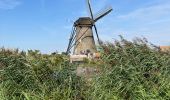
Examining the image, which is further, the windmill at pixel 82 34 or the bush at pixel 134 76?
the windmill at pixel 82 34

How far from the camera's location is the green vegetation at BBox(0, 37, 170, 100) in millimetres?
7738

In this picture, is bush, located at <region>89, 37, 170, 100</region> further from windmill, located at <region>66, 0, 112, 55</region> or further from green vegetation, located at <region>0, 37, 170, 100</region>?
windmill, located at <region>66, 0, 112, 55</region>

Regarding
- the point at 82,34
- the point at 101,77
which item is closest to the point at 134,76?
the point at 101,77

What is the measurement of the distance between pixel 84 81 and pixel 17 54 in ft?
6.43

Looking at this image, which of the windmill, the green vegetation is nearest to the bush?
the green vegetation

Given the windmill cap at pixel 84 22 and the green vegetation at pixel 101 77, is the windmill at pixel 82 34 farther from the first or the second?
the green vegetation at pixel 101 77

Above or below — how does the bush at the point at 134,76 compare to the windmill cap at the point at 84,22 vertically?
below

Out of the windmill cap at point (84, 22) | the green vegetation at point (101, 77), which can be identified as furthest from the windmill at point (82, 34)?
the green vegetation at point (101, 77)

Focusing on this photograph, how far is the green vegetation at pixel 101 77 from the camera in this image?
25.4 ft

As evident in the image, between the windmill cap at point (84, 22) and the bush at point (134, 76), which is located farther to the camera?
the windmill cap at point (84, 22)

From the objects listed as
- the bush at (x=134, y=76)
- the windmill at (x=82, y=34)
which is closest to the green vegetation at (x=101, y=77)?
the bush at (x=134, y=76)

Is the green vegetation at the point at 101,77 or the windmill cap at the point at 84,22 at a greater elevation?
the windmill cap at the point at 84,22

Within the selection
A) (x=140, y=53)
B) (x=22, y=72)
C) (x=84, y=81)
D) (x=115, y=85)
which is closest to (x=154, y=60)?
(x=140, y=53)

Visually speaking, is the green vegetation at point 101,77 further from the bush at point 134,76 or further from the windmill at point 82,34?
the windmill at point 82,34
